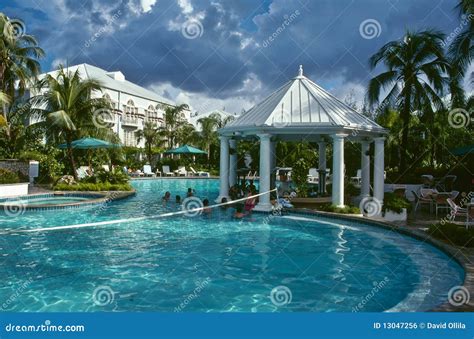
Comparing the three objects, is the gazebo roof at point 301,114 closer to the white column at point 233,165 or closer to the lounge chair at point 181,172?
the white column at point 233,165

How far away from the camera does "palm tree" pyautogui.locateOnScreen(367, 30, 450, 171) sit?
23.6m

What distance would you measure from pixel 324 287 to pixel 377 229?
670 cm

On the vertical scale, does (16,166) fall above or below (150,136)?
below

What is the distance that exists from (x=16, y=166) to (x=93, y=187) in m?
5.46

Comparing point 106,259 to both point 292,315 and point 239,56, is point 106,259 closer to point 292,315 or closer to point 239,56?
point 292,315

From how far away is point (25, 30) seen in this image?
32.2m

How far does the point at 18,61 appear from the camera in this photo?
107ft

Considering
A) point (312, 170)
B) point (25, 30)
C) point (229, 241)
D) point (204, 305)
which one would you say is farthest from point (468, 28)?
point (25, 30)

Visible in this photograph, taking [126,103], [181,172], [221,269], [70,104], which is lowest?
[221,269]

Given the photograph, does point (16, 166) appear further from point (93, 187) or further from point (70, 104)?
point (93, 187)

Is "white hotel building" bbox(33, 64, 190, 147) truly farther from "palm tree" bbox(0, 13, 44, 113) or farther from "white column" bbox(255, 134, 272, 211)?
"white column" bbox(255, 134, 272, 211)

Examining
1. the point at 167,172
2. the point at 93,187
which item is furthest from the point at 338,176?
the point at 167,172

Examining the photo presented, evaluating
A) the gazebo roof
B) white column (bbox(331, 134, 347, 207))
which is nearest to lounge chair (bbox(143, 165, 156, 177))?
the gazebo roof

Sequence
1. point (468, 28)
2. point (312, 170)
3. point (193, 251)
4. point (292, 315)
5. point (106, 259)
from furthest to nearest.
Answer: point (312, 170), point (468, 28), point (193, 251), point (106, 259), point (292, 315)
